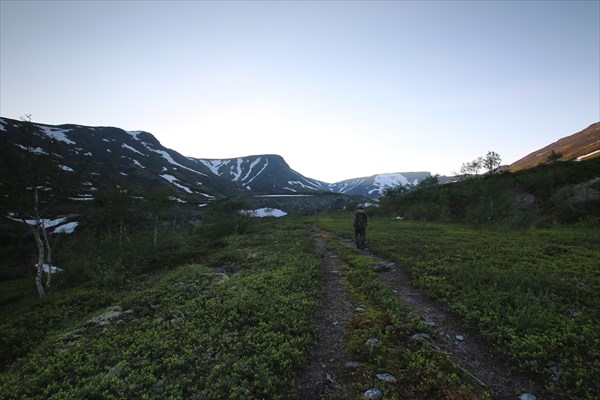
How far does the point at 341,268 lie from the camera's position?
17016 mm

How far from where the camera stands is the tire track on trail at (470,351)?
603 centimetres

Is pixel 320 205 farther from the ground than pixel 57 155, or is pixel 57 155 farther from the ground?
pixel 57 155

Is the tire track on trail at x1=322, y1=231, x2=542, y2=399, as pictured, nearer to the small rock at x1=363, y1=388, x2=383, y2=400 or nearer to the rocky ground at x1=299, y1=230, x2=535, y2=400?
the rocky ground at x1=299, y1=230, x2=535, y2=400

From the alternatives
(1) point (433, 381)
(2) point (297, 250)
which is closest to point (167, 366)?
(1) point (433, 381)

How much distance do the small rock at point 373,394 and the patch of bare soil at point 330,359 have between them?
0.34 m

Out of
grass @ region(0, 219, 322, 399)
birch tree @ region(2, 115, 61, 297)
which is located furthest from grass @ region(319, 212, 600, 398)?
birch tree @ region(2, 115, 61, 297)

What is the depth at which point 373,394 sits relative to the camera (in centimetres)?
579

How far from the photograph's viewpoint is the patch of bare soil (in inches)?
239

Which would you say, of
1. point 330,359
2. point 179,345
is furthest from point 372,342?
point 179,345

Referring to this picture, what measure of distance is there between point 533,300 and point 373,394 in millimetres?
8184

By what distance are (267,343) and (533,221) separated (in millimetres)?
42845

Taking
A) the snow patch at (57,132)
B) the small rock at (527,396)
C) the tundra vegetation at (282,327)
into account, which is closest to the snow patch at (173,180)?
the snow patch at (57,132)

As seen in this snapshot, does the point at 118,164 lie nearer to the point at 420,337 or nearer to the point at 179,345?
the point at 179,345

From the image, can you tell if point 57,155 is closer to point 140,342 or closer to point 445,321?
point 140,342
